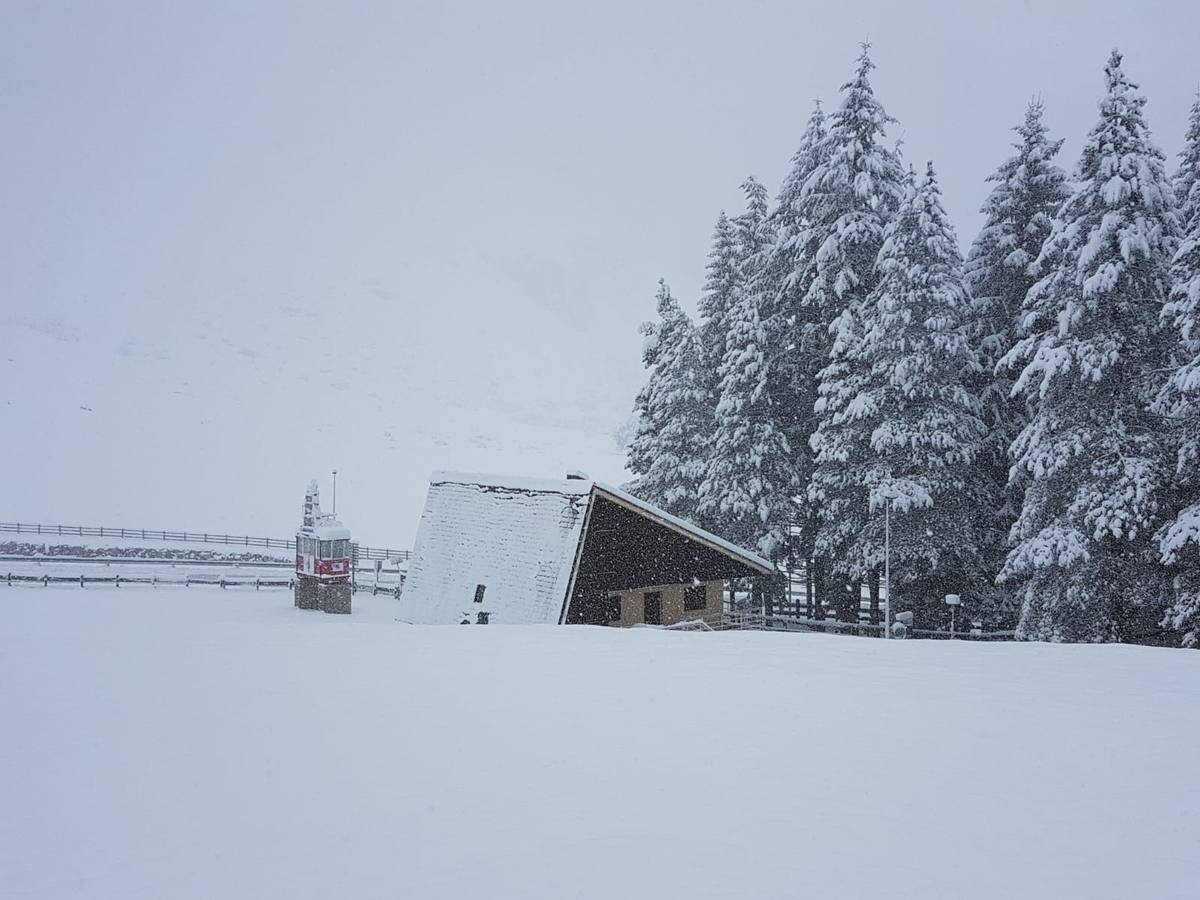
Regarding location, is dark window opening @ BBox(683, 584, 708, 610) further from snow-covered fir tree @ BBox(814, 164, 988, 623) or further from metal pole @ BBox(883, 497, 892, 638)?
metal pole @ BBox(883, 497, 892, 638)

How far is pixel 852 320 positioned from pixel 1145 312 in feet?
26.6

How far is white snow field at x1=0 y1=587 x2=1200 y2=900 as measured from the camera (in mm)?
5312

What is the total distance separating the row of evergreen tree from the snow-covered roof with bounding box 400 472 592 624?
9174 mm

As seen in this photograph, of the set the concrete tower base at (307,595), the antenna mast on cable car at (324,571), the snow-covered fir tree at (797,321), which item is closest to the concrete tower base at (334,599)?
the antenna mast on cable car at (324,571)

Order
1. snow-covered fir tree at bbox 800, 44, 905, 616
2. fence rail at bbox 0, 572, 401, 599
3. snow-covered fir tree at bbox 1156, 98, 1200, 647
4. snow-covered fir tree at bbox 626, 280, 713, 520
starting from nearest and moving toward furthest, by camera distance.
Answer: snow-covered fir tree at bbox 1156, 98, 1200, 647 < snow-covered fir tree at bbox 800, 44, 905, 616 < snow-covered fir tree at bbox 626, 280, 713, 520 < fence rail at bbox 0, 572, 401, 599

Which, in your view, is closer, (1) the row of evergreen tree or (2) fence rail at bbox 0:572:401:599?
(1) the row of evergreen tree

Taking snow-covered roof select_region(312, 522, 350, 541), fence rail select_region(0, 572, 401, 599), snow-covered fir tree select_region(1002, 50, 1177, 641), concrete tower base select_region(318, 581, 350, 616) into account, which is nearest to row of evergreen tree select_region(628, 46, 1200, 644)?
snow-covered fir tree select_region(1002, 50, 1177, 641)

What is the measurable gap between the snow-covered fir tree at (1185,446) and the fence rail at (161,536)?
142ft

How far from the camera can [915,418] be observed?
24016 mm

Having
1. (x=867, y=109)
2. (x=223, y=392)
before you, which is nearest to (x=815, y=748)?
(x=867, y=109)

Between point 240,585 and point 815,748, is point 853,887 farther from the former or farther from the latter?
point 240,585

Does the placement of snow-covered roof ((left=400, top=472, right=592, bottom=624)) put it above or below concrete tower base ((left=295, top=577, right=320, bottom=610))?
above

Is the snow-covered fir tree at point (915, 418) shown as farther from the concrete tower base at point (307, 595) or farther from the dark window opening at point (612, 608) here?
the concrete tower base at point (307, 595)

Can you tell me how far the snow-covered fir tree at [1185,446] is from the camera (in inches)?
689
